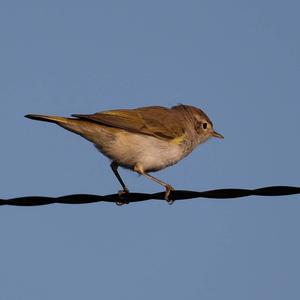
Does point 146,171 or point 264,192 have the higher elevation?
point 146,171

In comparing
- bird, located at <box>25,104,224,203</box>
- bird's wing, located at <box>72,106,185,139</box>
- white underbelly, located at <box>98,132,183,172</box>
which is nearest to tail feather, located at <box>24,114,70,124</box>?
bird, located at <box>25,104,224,203</box>

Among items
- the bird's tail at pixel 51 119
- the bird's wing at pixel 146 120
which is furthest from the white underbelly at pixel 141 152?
the bird's tail at pixel 51 119

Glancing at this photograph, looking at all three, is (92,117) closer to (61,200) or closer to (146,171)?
(146,171)

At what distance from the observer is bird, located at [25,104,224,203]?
8734 millimetres

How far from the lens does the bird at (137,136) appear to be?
8.73 m

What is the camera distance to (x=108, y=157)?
9320 millimetres

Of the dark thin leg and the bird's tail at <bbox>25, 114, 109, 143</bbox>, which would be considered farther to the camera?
the dark thin leg

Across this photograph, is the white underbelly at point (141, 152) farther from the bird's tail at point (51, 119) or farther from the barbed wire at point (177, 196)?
the barbed wire at point (177, 196)

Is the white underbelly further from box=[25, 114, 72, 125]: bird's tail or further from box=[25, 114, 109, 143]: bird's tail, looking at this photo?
box=[25, 114, 72, 125]: bird's tail

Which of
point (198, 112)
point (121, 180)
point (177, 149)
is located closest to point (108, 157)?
point (121, 180)

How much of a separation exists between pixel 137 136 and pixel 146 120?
627 millimetres

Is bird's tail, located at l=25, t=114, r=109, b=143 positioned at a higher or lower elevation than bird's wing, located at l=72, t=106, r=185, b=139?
lower

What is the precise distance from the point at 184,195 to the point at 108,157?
3153 mm

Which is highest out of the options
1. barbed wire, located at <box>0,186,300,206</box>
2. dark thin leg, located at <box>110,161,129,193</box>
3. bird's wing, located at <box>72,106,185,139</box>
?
bird's wing, located at <box>72,106,185,139</box>
